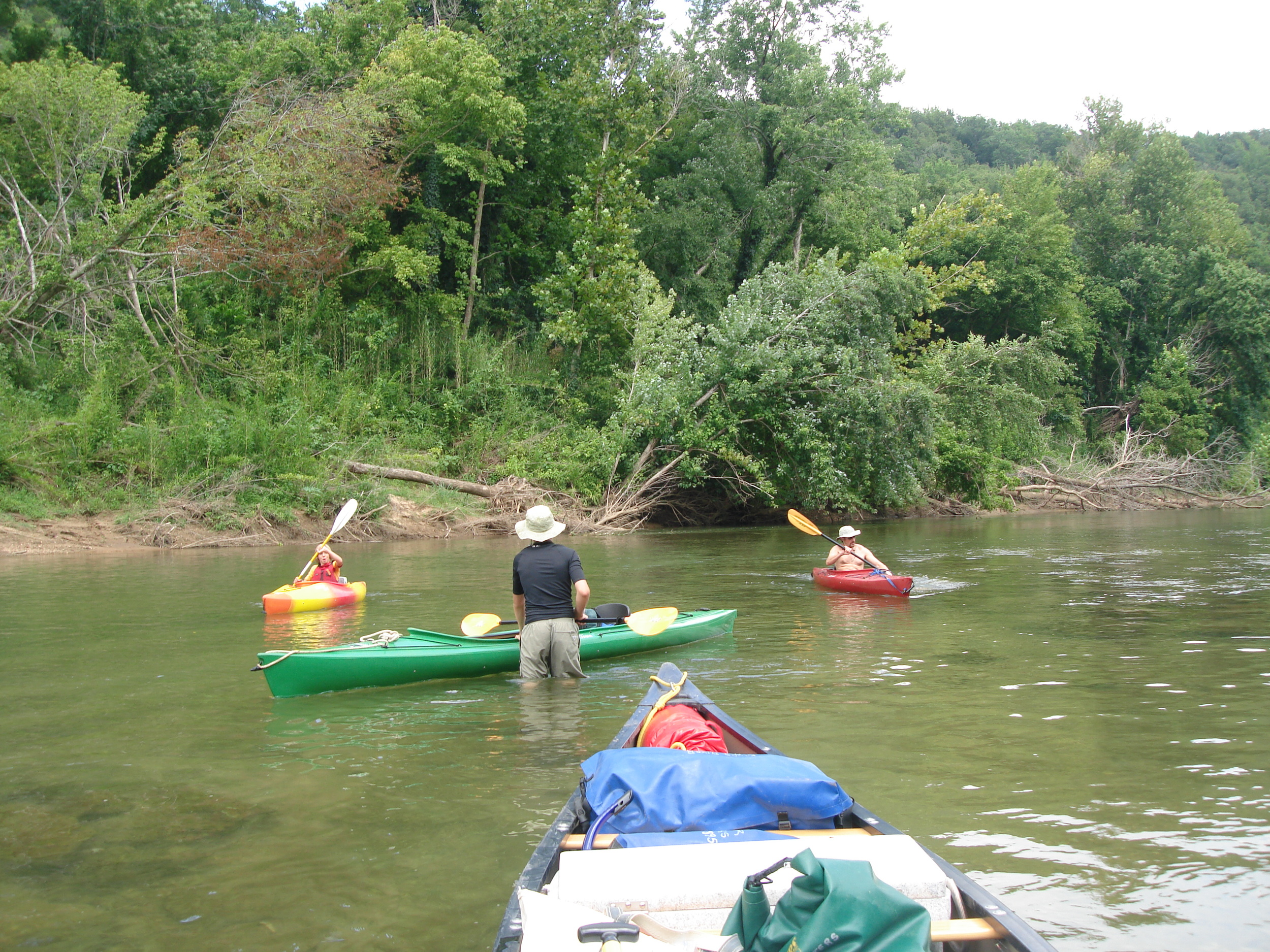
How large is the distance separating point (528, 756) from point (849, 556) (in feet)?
21.9

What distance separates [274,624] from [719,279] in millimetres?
20748

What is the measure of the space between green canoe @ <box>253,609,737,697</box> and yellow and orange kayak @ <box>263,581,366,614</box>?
3022 millimetres

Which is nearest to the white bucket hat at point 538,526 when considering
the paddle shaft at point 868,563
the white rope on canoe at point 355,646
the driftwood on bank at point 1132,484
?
the white rope on canoe at point 355,646

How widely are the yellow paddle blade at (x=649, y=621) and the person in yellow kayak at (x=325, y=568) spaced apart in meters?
4.19

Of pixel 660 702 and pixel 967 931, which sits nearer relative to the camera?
pixel 967 931

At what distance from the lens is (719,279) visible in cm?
2753

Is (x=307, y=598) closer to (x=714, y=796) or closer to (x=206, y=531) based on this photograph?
(x=714, y=796)

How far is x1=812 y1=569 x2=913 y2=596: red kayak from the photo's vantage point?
10281 millimetres

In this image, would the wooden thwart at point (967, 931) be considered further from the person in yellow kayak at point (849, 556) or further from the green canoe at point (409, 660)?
the person in yellow kayak at point (849, 556)

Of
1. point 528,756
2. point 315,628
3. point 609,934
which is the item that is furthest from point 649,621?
point 609,934

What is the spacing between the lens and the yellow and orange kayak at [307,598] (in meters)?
9.53

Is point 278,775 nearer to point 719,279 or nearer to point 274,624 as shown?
point 274,624

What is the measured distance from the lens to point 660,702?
4.55 meters

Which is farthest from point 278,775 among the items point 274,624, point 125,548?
point 125,548
